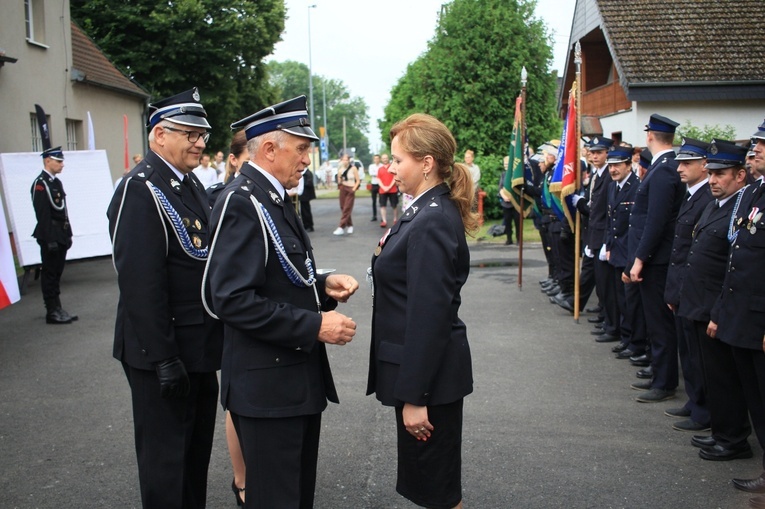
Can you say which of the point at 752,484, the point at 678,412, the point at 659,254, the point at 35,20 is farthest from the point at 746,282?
the point at 35,20

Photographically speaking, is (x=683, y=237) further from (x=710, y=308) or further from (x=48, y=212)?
(x=48, y=212)

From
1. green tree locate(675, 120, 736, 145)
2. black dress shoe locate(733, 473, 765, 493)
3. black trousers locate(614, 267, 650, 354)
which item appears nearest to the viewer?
black dress shoe locate(733, 473, 765, 493)

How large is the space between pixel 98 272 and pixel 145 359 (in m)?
12.4

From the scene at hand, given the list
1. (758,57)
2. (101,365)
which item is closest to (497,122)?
(758,57)

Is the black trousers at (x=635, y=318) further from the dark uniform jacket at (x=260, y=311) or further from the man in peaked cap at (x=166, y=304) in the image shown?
the dark uniform jacket at (x=260, y=311)

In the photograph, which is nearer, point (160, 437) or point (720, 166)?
point (160, 437)

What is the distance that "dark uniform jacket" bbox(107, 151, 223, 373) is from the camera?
11.7 feet

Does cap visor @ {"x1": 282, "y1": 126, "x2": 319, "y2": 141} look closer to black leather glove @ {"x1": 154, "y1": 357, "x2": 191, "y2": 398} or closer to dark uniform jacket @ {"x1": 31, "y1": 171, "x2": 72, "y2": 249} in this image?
black leather glove @ {"x1": 154, "y1": 357, "x2": 191, "y2": 398}

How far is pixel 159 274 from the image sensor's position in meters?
3.61

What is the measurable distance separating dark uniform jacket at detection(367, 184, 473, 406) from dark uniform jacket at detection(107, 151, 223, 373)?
2.99 feet

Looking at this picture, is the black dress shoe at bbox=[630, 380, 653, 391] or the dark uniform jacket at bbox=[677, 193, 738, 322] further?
the black dress shoe at bbox=[630, 380, 653, 391]

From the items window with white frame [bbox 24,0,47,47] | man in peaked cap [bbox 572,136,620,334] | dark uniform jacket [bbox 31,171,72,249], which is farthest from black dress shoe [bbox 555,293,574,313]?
window with white frame [bbox 24,0,47,47]

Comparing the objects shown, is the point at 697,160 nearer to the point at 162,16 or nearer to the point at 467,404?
the point at 467,404

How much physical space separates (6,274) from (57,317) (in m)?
3.07
